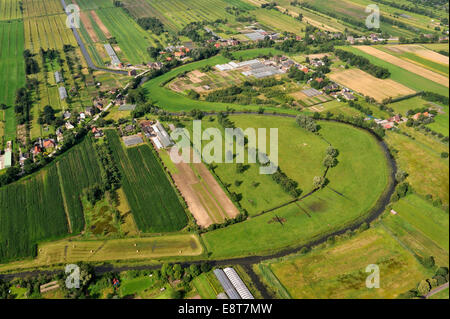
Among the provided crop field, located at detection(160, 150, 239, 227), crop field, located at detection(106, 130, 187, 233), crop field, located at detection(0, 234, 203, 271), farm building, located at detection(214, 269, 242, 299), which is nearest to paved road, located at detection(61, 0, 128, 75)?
crop field, located at detection(106, 130, 187, 233)

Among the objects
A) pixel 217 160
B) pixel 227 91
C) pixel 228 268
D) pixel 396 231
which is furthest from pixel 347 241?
pixel 227 91

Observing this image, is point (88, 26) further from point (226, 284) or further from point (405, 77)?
point (226, 284)

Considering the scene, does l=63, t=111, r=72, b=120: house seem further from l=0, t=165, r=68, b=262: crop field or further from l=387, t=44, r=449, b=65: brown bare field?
l=387, t=44, r=449, b=65: brown bare field

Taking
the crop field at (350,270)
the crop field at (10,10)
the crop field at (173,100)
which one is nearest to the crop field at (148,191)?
the crop field at (350,270)

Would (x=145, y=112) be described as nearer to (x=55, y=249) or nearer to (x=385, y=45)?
(x=55, y=249)

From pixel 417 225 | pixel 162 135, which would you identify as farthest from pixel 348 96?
pixel 162 135
